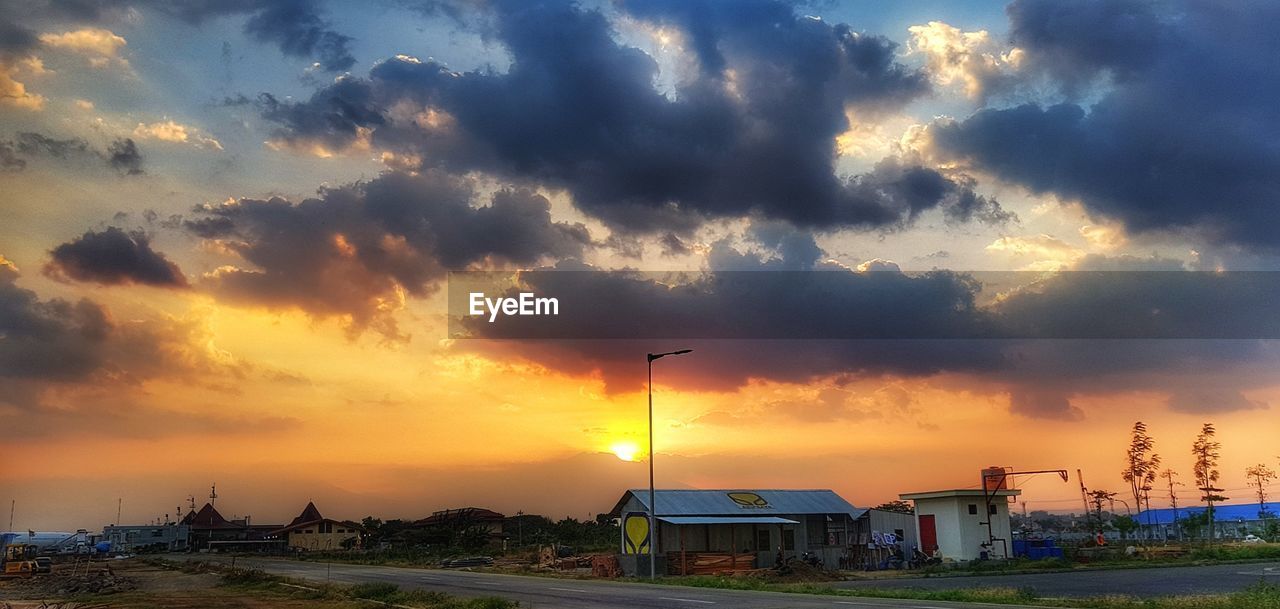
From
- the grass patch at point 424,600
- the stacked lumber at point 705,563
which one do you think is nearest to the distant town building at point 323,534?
the stacked lumber at point 705,563

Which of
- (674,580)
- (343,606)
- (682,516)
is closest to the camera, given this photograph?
(343,606)

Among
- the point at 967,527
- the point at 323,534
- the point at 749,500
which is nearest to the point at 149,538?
the point at 323,534

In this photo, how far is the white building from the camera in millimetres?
61906

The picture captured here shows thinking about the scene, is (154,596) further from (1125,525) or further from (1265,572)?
(1125,525)

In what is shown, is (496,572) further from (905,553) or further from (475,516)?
(475,516)

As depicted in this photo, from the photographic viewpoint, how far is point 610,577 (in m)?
51.0

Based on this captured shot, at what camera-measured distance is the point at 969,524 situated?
204ft

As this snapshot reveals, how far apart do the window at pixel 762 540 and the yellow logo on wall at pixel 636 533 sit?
11580mm

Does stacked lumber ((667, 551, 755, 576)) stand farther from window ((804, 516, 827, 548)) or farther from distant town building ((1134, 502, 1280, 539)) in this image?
A: distant town building ((1134, 502, 1280, 539))

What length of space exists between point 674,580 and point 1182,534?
115 metres

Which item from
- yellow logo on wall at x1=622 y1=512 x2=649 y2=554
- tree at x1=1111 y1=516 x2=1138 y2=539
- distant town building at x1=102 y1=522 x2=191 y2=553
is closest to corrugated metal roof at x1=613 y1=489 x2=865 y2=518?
yellow logo on wall at x1=622 y1=512 x2=649 y2=554

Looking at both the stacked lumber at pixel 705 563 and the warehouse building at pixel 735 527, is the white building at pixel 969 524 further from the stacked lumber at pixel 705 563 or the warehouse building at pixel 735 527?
the stacked lumber at pixel 705 563

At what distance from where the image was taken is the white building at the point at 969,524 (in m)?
61.9

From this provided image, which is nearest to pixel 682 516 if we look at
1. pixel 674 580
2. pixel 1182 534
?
pixel 674 580
